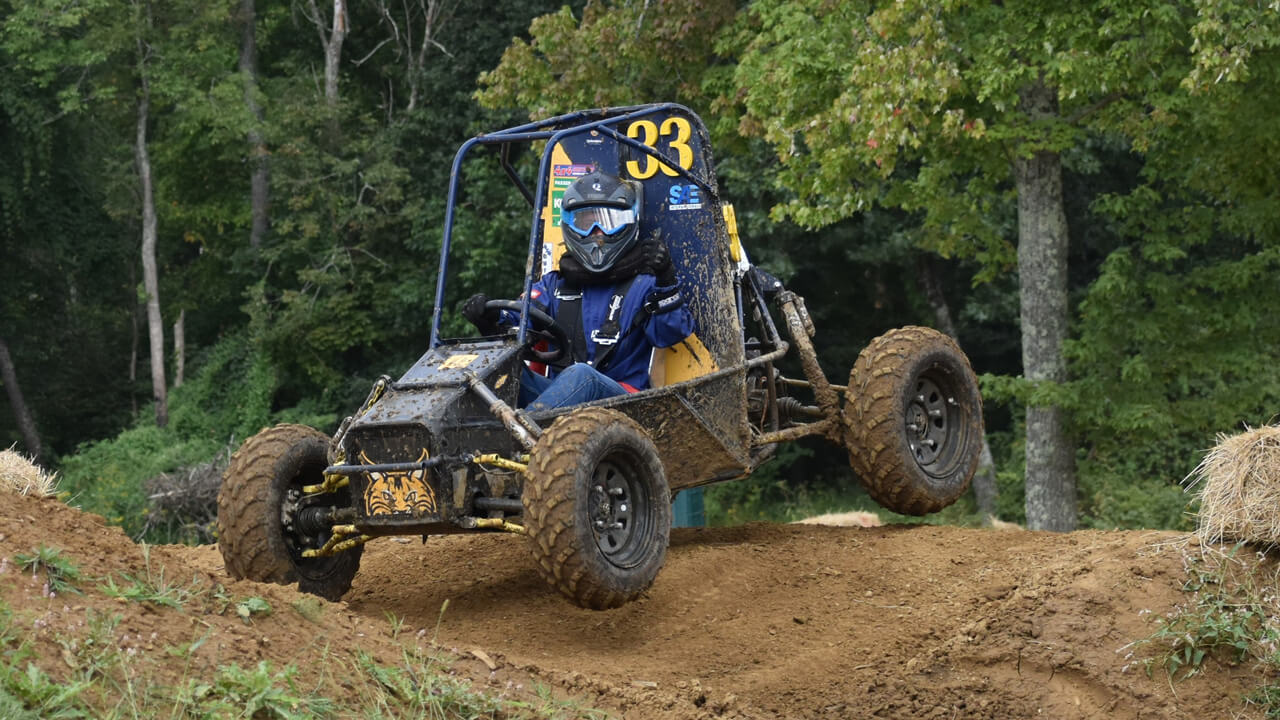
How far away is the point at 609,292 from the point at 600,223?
0.42 m

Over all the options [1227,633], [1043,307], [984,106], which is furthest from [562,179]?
[1043,307]

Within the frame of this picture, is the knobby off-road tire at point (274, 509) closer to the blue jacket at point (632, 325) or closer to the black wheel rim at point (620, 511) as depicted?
the black wheel rim at point (620, 511)

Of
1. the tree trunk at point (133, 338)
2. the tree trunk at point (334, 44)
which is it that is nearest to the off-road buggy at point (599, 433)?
the tree trunk at point (334, 44)

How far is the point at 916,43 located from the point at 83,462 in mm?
22701

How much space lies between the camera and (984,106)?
1528cm

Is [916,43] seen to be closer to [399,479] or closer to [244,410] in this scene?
[399,479]

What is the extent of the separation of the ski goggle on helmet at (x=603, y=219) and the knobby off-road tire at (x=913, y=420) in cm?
178

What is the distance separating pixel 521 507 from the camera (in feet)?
23.9

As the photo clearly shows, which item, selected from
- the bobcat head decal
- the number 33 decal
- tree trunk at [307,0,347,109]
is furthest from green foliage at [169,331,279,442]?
the bobcat head decal

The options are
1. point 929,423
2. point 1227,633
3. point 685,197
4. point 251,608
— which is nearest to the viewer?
point 251,608

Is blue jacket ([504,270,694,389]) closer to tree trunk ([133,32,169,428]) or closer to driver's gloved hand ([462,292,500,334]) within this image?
driver's gloved hand ([462,292,500,334])

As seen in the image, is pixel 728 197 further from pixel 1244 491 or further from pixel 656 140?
pixel 1244 491

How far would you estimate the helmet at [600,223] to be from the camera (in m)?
8.99

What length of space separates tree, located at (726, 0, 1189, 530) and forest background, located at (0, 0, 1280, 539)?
0.04 m
